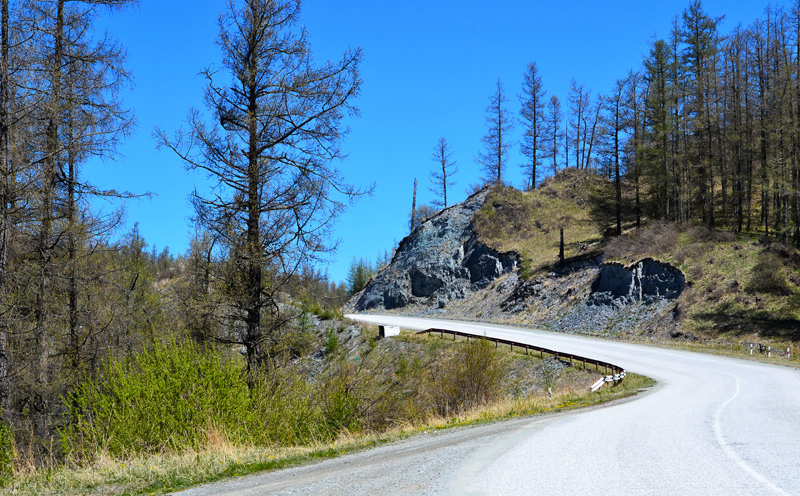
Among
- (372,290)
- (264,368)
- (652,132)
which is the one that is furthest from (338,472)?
(372,290)

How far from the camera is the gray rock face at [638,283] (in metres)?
34.7

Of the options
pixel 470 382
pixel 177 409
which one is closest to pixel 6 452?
pixel 177 409

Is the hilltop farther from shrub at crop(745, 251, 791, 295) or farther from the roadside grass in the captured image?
the roadside grass

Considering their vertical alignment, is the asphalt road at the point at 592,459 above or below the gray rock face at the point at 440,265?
below

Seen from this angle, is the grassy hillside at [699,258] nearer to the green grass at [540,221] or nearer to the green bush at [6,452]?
the green grass at [540,221]

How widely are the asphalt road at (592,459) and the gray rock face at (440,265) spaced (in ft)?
129

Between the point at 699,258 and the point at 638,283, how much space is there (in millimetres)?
3912

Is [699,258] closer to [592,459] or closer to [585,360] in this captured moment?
[585,360]

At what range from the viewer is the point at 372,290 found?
59031 mm

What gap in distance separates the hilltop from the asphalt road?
1990 cm

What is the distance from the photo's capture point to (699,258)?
118 feet

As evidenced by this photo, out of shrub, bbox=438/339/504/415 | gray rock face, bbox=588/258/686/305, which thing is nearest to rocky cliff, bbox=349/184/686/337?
gray rock face, bbox=588/258/686/305

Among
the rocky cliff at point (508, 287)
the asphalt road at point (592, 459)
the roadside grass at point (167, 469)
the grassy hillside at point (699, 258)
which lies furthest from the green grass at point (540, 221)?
the roadside grass at point (167, 469)

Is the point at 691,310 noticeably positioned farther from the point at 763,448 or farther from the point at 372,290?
the point at 372,290
